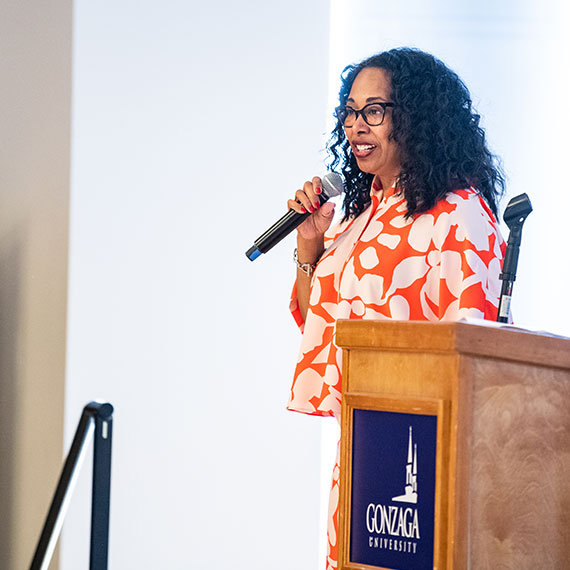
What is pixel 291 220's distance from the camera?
2.16m

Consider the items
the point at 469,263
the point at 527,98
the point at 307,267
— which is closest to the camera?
the point at 469,263

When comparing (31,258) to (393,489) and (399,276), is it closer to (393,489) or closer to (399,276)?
(399,276)

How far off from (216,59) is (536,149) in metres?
1.23

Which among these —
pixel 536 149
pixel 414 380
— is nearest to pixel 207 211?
pixel 536 149

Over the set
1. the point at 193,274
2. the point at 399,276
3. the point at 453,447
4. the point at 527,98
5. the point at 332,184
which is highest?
the point at 527,98

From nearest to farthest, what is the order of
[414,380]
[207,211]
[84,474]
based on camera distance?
[414,380] → [84,474] → [207,211]

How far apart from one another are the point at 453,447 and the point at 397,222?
92 cm

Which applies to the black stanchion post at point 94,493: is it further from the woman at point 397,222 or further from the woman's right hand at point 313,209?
the woman's right hand at point 313,209

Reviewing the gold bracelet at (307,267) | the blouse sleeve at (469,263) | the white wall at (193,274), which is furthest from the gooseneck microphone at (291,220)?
the white wall at (193,274)

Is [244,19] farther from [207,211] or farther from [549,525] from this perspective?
[549,525]

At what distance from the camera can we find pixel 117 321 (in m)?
3.24

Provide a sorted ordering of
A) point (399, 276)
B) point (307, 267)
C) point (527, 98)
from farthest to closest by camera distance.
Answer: point (527, 98), point (307, 267), point (399, 276)

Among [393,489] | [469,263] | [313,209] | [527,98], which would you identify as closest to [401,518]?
[393,489]

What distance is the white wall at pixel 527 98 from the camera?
3.47 m
